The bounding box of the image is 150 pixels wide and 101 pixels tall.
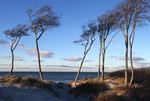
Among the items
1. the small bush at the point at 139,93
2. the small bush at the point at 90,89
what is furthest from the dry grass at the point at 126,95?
the small bush at the point at 90,89

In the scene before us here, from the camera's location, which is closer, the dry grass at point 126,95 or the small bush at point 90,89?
the dry grass at point 126,95

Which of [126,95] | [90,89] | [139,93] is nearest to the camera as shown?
[126,95]

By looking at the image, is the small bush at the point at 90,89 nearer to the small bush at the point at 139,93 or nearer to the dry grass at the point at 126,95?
the dry grass at the point at 126,95

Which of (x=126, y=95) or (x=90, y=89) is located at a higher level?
(x=90, y=89)

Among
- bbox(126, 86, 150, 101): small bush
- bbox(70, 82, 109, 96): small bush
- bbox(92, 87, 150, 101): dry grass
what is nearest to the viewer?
bbox(92, 87, 150, 101): dry grass

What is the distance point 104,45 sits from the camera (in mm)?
31281

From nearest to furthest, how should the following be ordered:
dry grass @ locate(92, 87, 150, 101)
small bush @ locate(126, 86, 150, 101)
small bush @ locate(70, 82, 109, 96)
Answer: dry grass @ locate(92, 87, 150, 101), small bush @ locate(126, 86, 150, 101), small bush @ locate(70, 82, 109, 96)

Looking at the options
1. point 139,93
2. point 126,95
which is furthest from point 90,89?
point 139,93

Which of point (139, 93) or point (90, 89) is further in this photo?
point (90, 89)

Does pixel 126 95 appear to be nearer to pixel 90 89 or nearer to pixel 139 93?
pixel 139 93

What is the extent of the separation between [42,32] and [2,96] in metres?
13.5

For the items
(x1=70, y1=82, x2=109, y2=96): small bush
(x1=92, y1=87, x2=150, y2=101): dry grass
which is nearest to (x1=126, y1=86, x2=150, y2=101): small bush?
(x1=92, y1=87, x2=150, y2=101): dry grass

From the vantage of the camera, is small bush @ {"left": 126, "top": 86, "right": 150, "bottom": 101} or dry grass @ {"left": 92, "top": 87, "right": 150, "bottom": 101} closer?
dry grass @ {"left": 92, "top": 87, "right": 150, "bottom": 101}

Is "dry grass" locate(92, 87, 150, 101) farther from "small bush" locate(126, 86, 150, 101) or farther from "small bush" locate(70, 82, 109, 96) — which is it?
"small bush" locate(70, 82, 109, 96)
